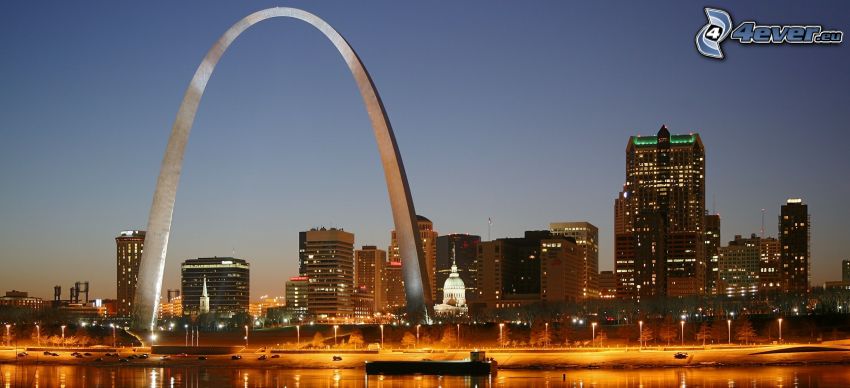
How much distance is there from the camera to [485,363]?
5678cm

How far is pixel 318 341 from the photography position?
261 ft

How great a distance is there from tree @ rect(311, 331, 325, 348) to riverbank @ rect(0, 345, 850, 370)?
19.2 feet

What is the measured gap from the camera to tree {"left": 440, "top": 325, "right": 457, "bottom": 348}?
7431cm

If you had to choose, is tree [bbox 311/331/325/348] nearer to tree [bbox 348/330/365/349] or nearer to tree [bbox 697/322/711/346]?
tree [bbox 348/330/365/349]

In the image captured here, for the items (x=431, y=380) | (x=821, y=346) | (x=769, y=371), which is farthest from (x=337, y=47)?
(x=821, y=346)

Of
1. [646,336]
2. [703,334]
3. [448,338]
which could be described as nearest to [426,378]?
[448,338]

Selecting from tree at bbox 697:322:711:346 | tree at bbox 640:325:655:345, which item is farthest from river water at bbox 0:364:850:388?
tree at bbox 640:325:655:345

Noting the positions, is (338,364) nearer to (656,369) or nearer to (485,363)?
(485,363)

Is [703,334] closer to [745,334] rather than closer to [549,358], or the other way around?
[745,334]

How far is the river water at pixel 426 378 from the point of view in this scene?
1955 inches

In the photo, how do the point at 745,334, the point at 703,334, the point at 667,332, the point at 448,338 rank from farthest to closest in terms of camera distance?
the point at 667,332
the point at 703,334
the point at 745,334
the point at 448,338

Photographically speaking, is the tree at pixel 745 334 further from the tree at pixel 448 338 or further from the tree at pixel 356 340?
the tree at pixel 356 340

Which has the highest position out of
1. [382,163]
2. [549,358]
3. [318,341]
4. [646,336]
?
[382,163]

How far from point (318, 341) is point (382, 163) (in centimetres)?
1882
